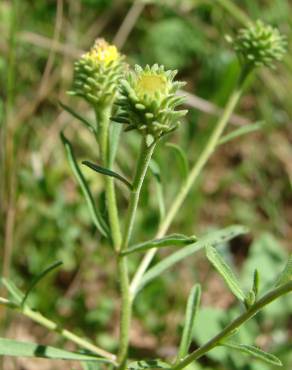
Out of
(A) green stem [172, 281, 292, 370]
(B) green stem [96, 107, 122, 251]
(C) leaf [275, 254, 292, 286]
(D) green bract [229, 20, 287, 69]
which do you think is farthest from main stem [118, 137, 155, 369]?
(D) green bract [229, 20, 287, 69]

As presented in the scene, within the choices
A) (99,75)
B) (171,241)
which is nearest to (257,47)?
(99,75)

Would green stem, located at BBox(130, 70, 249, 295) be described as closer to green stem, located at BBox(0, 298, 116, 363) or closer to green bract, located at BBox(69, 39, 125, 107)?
green stem, located at BBox(0, 298, 116, 363)

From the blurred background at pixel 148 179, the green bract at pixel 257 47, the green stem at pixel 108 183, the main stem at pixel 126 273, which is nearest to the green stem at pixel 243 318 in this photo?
the main stem at pixel 126 273

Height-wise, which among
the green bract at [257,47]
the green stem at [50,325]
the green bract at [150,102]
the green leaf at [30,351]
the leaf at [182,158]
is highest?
the green bract at [257,47]

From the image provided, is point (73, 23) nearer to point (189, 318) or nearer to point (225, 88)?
point (225, 88)

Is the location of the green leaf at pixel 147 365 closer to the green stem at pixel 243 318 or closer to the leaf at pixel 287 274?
the green stem at pixel 243 318

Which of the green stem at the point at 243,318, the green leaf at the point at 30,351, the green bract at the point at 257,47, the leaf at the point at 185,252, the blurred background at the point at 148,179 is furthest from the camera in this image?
the blurred background at the point at 148,179
